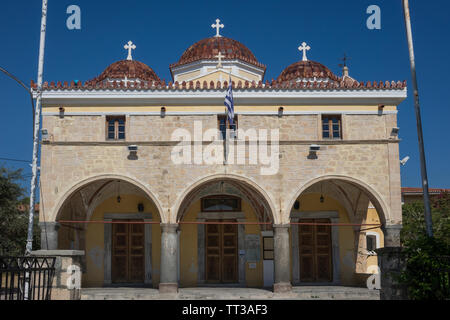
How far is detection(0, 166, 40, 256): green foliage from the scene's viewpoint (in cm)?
1938

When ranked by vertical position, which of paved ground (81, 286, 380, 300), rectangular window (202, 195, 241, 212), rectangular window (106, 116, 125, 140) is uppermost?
rectangular window (106, 116, 125, 140)

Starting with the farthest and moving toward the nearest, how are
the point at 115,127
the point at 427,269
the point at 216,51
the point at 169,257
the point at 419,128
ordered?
the point at 216,51, the point at 115,127, the point at 169,257, the point at 419,128, the point at 427,269

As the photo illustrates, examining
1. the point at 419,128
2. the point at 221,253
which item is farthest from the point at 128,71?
the point at 419,128

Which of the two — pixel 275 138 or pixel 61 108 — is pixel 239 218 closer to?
pixel 275 138

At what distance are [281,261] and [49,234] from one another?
677 centimetres

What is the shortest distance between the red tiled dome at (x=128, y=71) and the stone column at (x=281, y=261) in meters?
9.74

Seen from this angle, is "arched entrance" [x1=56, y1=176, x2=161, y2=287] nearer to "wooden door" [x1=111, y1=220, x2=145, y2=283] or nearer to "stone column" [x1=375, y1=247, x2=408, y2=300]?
"wooden door" [x1=111, y1=220, x2=145, y2=283]

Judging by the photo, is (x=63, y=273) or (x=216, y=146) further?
(x=216, y=146)

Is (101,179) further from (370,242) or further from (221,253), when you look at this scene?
(370,242)

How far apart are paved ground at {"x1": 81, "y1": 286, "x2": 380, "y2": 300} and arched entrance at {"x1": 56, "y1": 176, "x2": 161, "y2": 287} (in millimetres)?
1734

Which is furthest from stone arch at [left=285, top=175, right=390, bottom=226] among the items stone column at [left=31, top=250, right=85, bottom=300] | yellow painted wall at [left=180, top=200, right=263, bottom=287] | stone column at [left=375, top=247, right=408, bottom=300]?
stone column at [left=31, top=250, right=85, bottom=300]

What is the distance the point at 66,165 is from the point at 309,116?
7509 mm

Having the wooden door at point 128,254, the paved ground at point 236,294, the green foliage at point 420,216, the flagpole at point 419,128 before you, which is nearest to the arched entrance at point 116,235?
the wooden door at point 128,254

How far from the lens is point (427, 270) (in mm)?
8734
